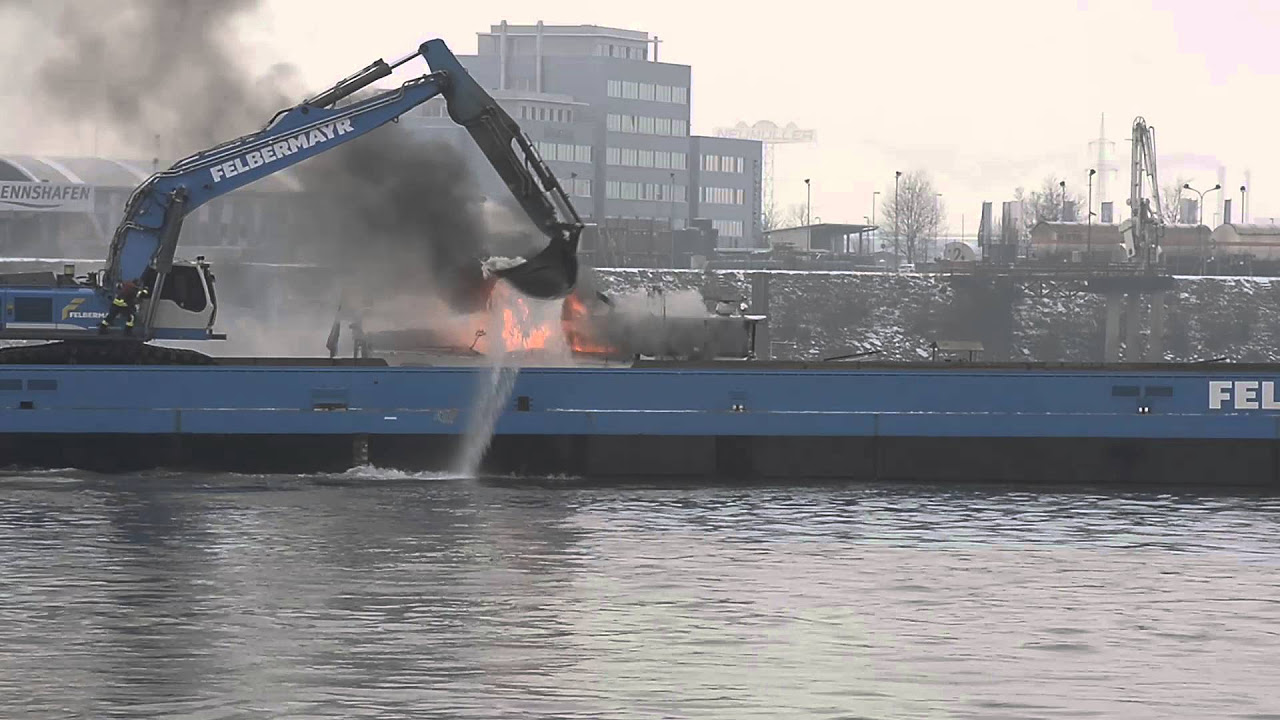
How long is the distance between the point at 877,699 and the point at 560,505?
11.5m

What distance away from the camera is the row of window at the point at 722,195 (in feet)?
568

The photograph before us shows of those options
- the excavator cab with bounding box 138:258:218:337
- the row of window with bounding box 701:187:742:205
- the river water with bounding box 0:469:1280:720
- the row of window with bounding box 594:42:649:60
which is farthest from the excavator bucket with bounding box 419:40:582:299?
the row of window with bounding box 701:187:742:205

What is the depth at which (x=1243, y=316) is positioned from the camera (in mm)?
113125

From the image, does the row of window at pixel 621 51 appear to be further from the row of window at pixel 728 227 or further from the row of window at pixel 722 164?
the row of window at pixel 728 227

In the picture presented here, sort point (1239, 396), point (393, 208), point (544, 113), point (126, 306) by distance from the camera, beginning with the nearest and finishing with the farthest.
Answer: point (126, 306) → point (1239, 396) → point (393, 208) → point (544, 113)

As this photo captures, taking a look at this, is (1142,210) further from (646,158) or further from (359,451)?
(359,451)

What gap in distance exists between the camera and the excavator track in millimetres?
27969

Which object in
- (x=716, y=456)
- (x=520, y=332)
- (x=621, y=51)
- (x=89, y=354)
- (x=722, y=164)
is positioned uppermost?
(x=621, y=51)

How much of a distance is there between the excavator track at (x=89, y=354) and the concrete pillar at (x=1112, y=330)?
274ft

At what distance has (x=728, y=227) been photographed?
175 m

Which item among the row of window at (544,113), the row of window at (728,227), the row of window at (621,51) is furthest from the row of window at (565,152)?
the row of window at (728,227)

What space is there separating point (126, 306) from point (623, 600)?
12458 mm

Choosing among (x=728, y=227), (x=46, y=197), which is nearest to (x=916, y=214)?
(x=728, y=227)

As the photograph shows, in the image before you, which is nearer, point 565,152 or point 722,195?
point 565,152
